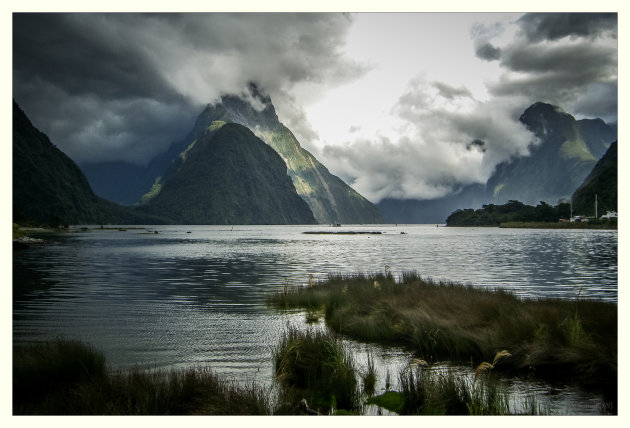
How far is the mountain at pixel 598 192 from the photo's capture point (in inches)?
4641

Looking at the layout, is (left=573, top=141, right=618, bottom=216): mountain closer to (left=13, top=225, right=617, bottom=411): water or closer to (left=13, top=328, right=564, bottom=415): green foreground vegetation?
(left=13, top=225, right=617, bottom=411): water

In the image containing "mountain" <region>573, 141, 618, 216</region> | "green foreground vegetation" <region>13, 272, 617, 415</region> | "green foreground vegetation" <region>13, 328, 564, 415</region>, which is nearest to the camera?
"green foreground vegetation" <region>13, 328, 564, 415</region>

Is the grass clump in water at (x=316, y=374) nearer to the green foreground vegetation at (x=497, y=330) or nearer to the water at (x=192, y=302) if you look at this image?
the water at (x=192, y=302)

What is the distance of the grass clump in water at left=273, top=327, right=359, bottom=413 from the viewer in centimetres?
941

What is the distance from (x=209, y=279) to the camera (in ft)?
113

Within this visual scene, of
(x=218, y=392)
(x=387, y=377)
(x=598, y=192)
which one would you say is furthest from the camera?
(x=598, y=192)

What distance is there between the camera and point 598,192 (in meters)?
135

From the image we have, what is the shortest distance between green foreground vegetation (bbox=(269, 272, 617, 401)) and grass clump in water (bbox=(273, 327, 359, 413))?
376 cm

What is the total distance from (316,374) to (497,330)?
6.14 metres

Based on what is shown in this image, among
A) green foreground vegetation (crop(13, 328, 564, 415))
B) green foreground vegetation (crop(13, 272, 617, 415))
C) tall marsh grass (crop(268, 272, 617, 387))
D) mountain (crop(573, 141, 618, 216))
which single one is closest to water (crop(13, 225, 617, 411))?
green foreground vegetation (crop(13, 272, 617, 415))

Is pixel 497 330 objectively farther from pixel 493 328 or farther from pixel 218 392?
pixel 218 392

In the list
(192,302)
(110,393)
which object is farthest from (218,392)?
(192,302)

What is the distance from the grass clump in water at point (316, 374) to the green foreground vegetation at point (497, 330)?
148 inches
